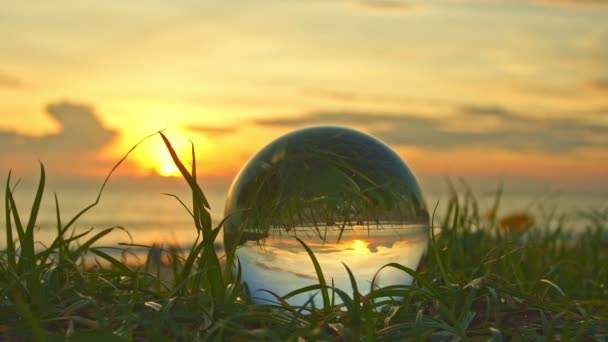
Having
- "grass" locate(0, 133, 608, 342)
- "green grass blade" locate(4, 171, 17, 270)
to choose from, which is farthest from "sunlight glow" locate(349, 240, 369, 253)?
"green grass blade" locate(4, 171, 17, 270)

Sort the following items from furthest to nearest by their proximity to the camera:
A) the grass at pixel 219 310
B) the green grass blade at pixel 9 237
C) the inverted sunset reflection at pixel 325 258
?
the inverted sunset reflection at pixel 325 258 → the green grass blade at pixel 9 237 → the grass at pixel 219 310

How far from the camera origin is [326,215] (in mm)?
3143

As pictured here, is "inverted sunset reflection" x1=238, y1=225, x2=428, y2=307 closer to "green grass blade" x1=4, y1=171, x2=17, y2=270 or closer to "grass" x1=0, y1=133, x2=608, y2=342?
"grass" x1=0, y1=133, x2=608, y2=342

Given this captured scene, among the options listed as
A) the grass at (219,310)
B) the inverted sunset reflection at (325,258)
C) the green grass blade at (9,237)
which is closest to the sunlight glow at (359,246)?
the inverted sunset reflection at (325,258)

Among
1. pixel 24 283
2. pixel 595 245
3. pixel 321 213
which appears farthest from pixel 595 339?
pixel 595 245

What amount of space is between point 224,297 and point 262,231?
2.27ft

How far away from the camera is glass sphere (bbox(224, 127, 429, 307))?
3152mm

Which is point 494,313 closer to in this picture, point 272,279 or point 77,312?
point 272,279

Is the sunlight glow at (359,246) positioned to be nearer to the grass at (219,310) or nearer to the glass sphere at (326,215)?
the glass sphere at (326,215)

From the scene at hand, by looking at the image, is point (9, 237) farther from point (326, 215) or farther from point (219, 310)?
point (326, 215)

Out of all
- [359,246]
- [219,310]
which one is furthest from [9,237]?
[359,246]

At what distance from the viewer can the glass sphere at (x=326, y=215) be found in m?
3.15

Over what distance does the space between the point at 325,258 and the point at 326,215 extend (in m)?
0.20

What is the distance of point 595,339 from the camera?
99.7 inches
